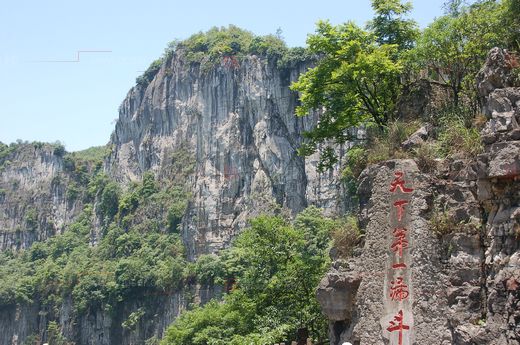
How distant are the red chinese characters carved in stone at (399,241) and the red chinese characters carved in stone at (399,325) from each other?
69 centimetres

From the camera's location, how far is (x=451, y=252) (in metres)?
7.84

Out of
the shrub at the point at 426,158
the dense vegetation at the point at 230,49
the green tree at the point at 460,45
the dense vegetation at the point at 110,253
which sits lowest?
the dense vegetation at the point at 110,253

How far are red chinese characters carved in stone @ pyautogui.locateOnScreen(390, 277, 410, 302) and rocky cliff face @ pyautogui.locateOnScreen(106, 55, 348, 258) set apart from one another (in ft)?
99.6

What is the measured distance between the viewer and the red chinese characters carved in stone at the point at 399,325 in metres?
7.84

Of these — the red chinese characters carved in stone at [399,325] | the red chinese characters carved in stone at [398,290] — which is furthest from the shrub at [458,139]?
the red chinese characters carved in stone at [399,325]

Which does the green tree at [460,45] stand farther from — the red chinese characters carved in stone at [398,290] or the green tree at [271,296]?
the green tree at [271,296]

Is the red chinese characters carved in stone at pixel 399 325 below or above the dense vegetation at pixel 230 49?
below

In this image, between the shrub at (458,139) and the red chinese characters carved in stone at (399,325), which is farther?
Result: the shrub at (458,139)

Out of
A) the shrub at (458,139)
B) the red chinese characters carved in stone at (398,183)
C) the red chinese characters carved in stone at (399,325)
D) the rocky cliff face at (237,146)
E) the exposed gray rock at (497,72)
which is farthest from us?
the rocky cliff face at (237,146)

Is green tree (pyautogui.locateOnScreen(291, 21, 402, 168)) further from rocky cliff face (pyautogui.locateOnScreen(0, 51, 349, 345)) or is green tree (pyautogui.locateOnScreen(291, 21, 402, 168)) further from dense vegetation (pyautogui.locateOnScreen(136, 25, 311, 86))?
dense vegetation (pyautogui.locateOnScreen(136, 25, 311, 86))

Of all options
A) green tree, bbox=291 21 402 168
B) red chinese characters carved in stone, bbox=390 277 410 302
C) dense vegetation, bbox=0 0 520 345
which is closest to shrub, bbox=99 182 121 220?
dense vegetation, bbox=0 0 520 345

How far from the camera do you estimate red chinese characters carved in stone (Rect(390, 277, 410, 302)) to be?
312 inches

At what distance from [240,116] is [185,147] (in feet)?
21.3

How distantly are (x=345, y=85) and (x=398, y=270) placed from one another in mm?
3652
